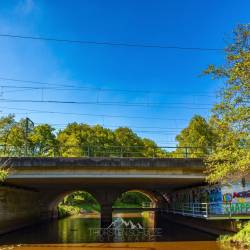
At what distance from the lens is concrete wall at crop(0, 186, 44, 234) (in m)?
26.1

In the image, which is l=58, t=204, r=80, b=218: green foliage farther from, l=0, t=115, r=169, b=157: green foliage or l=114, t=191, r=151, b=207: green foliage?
l=114, t=191, r=151, b=207: green foliage

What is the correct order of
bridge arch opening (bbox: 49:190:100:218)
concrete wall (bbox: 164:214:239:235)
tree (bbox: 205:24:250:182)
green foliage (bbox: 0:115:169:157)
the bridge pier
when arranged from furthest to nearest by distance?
green foliage (bbox: 0:115:169:157)
bridge arch opening (bbox: 49:190:100:218)
the bridge pier
concrete wall (bbox: 164:214:239:235)
tree (bbox: 205:24:250:182)

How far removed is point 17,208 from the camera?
3003 cm

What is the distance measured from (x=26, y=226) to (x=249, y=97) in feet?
81.0

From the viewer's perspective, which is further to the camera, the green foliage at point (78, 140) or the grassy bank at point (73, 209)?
the green foliage at point (78, 140)

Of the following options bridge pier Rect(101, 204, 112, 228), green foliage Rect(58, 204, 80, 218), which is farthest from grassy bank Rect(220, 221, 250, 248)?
green foliage Rect(58, 204, 80, 218)

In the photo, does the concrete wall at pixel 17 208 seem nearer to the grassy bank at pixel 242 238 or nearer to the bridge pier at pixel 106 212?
the bridge pier at pixel 106 212

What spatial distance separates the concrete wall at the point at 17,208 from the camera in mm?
26141

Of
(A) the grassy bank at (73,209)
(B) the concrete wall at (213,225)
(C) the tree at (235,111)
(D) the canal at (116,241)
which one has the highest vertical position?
(C) the tree at (235,111)

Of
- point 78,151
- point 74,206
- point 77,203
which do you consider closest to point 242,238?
point 78,151

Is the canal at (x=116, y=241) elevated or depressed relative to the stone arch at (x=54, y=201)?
depressed

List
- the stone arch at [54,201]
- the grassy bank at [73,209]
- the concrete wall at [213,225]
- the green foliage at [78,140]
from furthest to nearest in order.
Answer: the green foliage at [78,140] → the grassy bank at [73,209] → the stone arch at [54,201] → the concrete wall at [213,225]

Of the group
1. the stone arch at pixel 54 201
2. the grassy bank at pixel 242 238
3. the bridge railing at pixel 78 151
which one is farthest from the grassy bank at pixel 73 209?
the grassy bank at pixel 242 238

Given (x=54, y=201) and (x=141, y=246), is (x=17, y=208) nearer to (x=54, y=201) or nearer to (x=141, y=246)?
(x=54, y=201)
